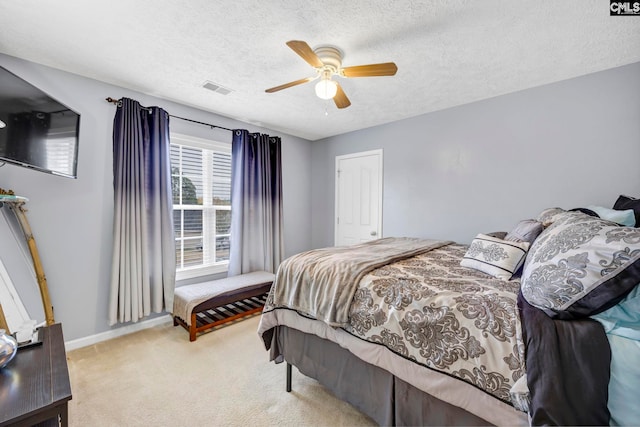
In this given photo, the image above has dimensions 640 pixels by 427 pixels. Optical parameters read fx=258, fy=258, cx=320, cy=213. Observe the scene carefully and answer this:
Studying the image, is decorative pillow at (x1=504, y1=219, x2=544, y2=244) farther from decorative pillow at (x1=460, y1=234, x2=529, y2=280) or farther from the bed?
decorative pillow at (x1=460, y1=234, x2=529, y2=280)

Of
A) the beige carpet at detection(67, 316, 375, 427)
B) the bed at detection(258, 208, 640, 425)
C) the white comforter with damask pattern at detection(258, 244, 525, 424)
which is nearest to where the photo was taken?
the bed at detection(258, 208, 640, 425)

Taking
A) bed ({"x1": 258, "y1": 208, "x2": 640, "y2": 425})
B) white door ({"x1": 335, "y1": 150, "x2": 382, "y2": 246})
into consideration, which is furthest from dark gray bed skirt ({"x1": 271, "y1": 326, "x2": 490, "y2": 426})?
white door ({"x1": 335, "y1": 150, "x2": 382, "y2": 246})

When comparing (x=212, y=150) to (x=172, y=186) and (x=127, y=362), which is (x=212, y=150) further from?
(x=127, y=362)

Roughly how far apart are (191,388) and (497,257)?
7.40 ft

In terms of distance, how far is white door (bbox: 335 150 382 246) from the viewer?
3.82m

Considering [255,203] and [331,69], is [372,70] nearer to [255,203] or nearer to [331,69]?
[331,69]

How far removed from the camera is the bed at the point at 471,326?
84 centimetres

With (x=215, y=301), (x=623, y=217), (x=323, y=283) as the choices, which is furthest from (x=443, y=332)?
(x=215, y=301)

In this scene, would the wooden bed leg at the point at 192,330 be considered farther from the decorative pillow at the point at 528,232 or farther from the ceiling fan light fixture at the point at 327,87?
the decorative pillow at the point at 528,232

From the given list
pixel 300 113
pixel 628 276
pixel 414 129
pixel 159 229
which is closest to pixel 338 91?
pixel 300 113

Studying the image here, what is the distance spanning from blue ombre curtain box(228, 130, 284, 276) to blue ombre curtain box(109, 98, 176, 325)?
2.71 feet

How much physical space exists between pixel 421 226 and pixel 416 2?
2.45 meters

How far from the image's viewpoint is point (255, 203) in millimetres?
3664

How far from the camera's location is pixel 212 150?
336cm
